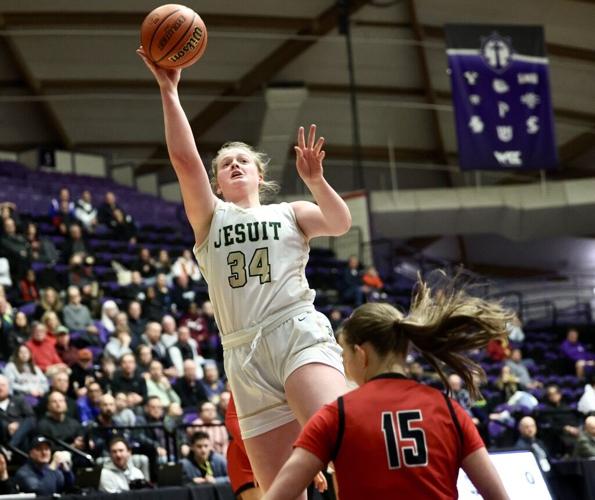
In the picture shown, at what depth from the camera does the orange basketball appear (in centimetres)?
458

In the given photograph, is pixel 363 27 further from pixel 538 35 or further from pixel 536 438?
pixel 536 438

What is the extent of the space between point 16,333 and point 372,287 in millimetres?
7761

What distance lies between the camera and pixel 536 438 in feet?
43.0

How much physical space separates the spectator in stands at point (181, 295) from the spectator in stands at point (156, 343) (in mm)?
2305

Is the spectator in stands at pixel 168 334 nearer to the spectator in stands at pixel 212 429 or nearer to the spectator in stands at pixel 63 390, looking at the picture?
the spectator in stands at pixel 212 429

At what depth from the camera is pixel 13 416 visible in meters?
10.5

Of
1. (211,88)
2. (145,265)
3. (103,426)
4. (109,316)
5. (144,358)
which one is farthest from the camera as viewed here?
(211,88)

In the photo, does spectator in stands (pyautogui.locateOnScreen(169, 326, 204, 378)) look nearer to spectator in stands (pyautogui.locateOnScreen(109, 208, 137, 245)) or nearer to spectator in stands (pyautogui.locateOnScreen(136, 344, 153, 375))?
spectator in stands (pyautogui.locateOnScreen(136, 344, 153, 375))

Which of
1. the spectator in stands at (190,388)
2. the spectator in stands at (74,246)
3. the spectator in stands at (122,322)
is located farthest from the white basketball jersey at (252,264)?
the spectator in stands at (74,246)

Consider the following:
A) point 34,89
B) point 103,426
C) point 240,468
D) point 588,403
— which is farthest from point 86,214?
point 240,468

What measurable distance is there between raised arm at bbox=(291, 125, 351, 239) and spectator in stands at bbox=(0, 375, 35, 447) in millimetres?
6221

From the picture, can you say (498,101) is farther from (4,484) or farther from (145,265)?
(4,484)

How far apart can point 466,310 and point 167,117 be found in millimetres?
1558

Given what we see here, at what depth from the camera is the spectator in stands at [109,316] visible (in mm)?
14367
